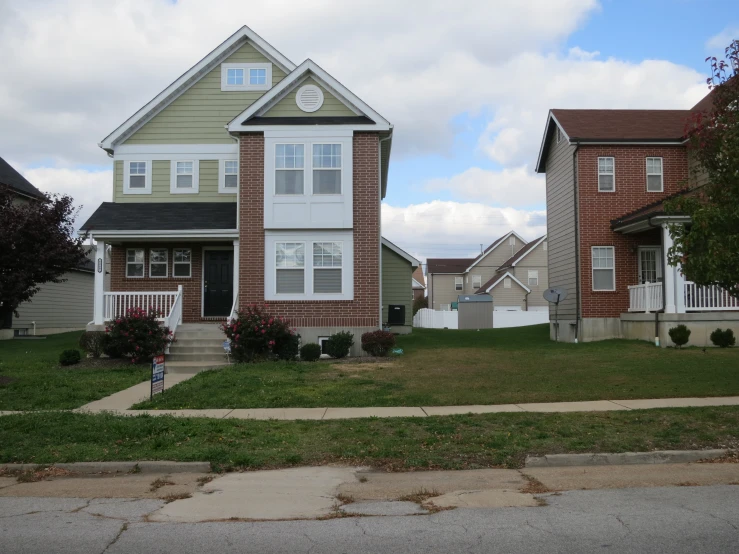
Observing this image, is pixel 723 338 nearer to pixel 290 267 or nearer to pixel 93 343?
pixel 290 267

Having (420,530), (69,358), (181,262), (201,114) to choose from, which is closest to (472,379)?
(420,530)

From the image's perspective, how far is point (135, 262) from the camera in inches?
880

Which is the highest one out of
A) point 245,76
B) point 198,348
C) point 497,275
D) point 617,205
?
point 245,76

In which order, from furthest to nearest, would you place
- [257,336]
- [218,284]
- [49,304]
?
[49,304], [218,284], [257,336]

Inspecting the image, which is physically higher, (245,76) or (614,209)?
(245,76)

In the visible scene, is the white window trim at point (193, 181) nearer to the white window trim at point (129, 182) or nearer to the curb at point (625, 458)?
the white window trim at point (129, 182)

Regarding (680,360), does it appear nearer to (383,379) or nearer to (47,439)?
(383,379)

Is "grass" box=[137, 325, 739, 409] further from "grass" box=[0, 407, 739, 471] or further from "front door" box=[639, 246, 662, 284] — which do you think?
"front door" box=[639, 246, 662, 284]

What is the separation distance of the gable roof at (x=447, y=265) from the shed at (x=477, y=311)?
2385 cm

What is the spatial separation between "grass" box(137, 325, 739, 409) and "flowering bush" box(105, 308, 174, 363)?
2.73 meters

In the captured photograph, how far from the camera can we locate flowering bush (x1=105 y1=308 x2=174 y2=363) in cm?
1819

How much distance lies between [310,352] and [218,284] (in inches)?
188

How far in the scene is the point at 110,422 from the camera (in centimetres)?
1047

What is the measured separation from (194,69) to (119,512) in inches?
746
